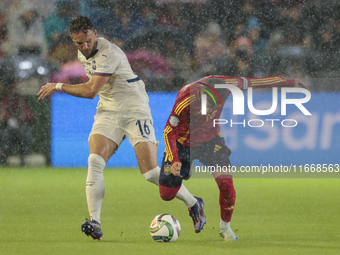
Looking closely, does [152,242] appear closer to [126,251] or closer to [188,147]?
[126,251]

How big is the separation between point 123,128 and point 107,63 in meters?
0.54

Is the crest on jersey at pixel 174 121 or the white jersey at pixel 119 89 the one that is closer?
the crest on jersey at pixel 174 121

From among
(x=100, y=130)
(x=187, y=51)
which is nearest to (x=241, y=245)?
(x=100, y=130)

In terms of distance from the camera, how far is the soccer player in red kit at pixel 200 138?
370 cm

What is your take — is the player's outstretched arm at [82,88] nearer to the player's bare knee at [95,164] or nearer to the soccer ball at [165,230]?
the player's bare knee at [95,164]

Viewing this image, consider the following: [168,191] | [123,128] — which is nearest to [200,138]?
[168,191]

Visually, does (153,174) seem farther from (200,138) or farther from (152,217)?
(152,217)

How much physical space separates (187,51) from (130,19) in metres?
1.50

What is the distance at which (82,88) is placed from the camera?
383 centimetres

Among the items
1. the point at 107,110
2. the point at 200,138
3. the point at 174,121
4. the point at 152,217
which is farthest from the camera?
the point at 152,217

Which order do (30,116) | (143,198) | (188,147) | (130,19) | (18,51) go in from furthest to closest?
1. (130,19)
2. (18,51)
3. (30,116)
4. (143,198)
5. (188,147)

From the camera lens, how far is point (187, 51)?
10.8 meters

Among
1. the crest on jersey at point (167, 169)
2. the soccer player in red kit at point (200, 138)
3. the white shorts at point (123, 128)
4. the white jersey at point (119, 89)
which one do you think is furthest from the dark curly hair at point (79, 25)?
the crest on jersey at point (167, 169)

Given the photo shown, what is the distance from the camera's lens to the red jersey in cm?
367
